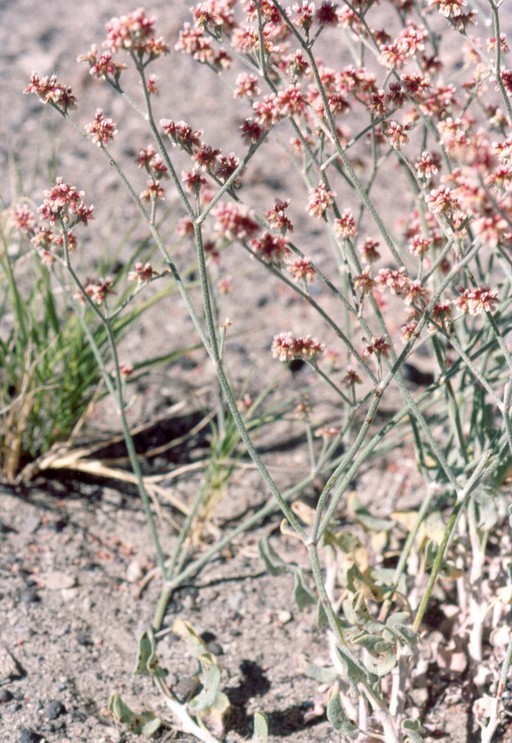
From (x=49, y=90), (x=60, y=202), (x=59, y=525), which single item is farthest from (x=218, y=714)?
(x=49, y=90)

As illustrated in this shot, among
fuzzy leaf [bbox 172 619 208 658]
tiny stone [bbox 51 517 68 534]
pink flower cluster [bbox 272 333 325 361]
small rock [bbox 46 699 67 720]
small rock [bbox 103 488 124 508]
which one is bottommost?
small rock [bbox 46 699 67 720]

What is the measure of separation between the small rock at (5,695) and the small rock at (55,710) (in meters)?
0.11

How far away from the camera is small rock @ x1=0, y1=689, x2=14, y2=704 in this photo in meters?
2.21

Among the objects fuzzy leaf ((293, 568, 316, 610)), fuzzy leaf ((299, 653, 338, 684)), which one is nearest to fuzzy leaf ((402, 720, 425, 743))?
fuzzy leaf ((299, 653, 338, 684))

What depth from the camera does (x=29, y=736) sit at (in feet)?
6.92

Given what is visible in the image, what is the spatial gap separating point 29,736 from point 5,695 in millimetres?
156

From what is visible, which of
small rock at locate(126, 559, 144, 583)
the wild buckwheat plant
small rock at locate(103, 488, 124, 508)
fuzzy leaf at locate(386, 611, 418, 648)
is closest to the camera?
the wild buckwheat plant

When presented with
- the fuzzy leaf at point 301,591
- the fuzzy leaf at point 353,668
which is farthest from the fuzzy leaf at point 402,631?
the fuzzy leaf at point 301,591

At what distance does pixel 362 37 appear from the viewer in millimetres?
2156

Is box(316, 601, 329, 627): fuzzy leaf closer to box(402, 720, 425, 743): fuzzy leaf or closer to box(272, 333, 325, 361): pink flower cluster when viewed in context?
box(402, 720, 425, 743): fuzzy leaf

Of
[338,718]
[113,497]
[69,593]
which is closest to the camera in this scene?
→ [338,718]

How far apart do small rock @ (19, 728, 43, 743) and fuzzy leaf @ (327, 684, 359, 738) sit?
29.6 inches

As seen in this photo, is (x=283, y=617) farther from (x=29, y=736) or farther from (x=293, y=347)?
(x=293, y=347)

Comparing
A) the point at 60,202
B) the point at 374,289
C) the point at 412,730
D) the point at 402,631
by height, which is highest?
the point at 60,202
